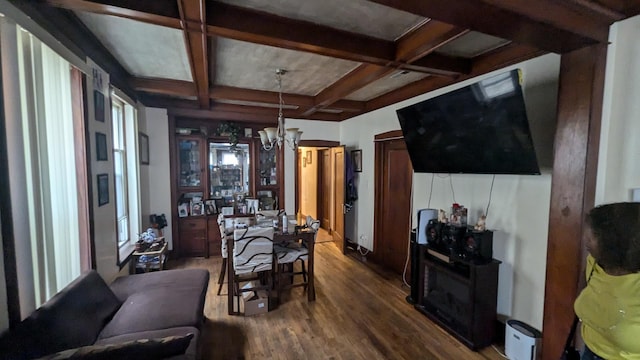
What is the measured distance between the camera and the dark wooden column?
1.58 meters

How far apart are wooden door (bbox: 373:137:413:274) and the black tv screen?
33.3 inches

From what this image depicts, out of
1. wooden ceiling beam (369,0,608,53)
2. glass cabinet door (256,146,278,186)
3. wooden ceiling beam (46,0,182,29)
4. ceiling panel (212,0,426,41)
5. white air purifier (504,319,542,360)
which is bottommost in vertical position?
white air purifier (504,319,542,360)

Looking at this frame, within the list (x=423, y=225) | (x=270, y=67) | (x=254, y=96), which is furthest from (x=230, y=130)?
(x=423, y=225)

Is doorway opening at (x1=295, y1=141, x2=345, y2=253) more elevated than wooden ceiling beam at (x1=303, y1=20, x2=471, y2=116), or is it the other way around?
wooden ceiling beam at (x1=303, y1=20, x2=471, y2=116)

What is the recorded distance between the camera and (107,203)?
2.46 m

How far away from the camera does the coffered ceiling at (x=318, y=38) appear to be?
1451mm

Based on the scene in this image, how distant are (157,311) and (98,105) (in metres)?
1.77

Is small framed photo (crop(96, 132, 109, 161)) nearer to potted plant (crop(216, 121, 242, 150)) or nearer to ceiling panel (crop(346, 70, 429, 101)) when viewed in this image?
potted plant (crop(216, 121, 242, 150))

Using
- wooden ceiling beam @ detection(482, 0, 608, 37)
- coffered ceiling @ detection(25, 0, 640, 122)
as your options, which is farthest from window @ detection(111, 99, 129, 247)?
wooden ceiling beam @ detection(482, 0, 608, 37)

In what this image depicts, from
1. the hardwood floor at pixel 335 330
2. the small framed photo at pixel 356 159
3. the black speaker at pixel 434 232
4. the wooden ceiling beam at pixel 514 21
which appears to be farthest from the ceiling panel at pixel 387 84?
the hardwood floor at pixel 335 330

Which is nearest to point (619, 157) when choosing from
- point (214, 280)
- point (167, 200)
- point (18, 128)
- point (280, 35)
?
point (280, 35)

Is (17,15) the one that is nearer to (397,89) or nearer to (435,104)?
(435,104)

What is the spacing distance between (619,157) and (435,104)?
1.26 metres

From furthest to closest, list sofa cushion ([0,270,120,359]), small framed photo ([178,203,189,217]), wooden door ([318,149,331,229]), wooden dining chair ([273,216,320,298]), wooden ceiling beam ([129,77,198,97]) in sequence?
wooden door ([318,149,331,229]) → small framed photo ([178,203,189,217]) → wooden ceiling beam ([129,77,198,97]) → wooden dining chair ([273,216,320,298]) → sofa cushion ([0,270,120,359])
